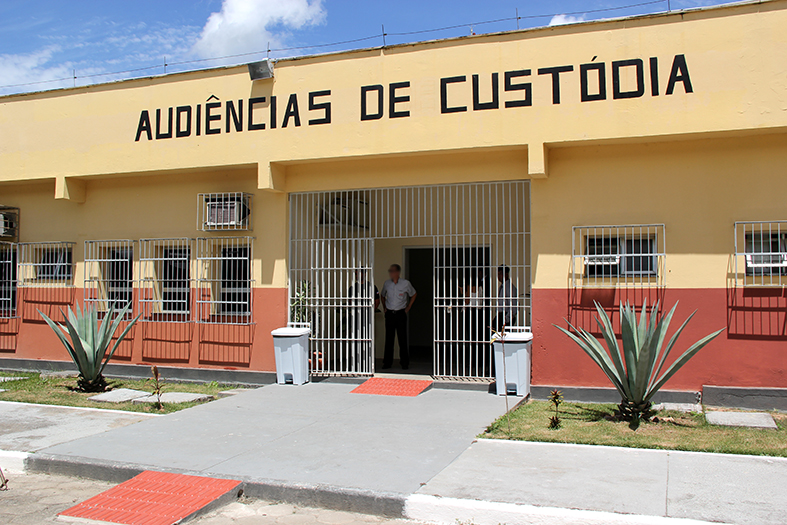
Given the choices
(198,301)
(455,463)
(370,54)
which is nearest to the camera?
(455,463)

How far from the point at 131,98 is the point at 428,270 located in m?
7.14

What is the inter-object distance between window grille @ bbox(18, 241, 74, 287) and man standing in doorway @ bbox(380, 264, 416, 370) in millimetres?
5880

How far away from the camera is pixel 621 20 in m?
8.34

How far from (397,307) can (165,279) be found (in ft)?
13.3

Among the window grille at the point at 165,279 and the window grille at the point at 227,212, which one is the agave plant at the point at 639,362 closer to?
the window grille at the point at 227,212

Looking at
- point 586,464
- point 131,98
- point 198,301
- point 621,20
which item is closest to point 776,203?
point 621,20

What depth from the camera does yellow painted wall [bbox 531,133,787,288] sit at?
804 centimetres

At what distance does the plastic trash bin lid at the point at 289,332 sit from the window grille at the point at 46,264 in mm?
4575

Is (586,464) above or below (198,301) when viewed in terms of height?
below

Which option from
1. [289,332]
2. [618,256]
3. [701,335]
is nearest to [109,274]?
[289,332]

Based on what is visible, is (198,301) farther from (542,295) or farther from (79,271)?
(542,295)

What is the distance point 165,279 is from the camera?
10.9 meters

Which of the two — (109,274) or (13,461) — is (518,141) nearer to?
(13,461)

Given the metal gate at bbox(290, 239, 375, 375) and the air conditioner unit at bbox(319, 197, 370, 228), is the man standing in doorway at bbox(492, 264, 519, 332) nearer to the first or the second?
the metal gate at bbox(290, 239, 375, 375)
